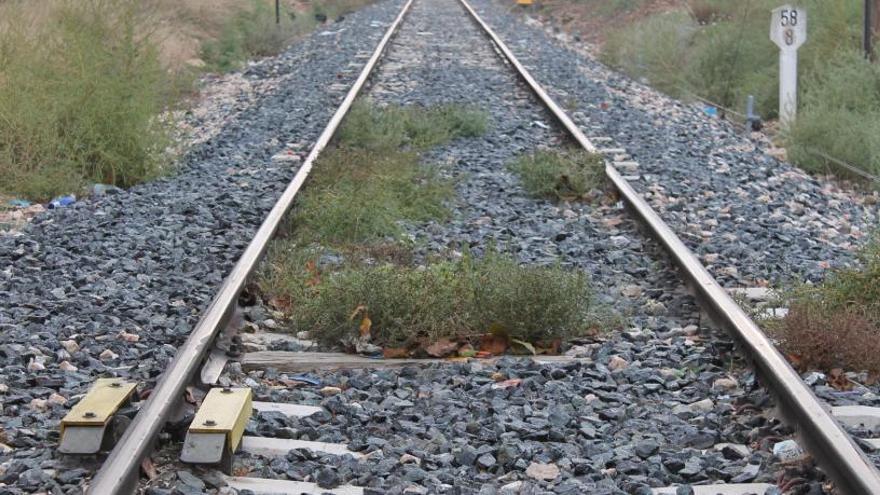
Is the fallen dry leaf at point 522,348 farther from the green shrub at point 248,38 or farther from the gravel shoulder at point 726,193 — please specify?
the green shrub at point 248,38

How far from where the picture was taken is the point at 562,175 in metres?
9.48

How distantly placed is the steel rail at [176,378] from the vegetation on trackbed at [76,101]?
2.20 metres

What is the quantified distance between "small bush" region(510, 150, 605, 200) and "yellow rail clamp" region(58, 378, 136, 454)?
17.0 feet

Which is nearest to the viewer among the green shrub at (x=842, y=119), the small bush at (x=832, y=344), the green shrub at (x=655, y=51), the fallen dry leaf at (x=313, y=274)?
the small bush at (x=832, y=344)

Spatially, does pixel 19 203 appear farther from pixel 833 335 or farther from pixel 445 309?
pixel 833 335


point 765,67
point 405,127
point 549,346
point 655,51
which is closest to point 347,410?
point 549,346

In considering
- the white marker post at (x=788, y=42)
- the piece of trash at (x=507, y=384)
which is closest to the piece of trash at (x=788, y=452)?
the piece of trash at (x=507, y=384)

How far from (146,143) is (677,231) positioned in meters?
4.62

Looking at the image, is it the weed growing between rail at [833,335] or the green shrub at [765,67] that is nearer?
the weed growing between rail at [833,335]

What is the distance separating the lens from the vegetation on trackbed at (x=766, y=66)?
11.8 m

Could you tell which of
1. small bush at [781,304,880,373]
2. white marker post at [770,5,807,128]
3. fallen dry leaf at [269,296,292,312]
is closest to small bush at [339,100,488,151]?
white marker post at [770,5,807,128]

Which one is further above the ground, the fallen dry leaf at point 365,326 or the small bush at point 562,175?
the fallen dry leaf at point 365,326

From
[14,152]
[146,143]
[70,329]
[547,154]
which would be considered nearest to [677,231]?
[547,154]

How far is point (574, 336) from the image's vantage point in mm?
6109
